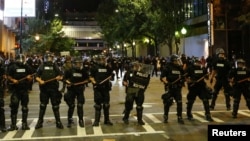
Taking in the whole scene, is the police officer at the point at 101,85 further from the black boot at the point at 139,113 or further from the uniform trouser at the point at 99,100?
the black boot at the point at 139,113

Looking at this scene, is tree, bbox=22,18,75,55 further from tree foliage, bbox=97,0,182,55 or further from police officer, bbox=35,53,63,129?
police officer, bbox=35,53,63,129

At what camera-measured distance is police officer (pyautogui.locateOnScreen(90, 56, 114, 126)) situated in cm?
1225

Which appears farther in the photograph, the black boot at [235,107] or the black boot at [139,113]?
the black boot at [235,107]

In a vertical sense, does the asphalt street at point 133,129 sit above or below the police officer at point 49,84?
below

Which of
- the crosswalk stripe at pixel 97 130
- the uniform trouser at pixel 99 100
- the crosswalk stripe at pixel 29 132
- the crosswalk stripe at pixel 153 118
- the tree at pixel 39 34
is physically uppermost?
the tree at pixel 39 34

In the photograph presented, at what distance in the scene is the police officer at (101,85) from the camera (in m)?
12.2

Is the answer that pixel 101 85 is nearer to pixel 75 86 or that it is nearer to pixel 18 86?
pixel 75 86

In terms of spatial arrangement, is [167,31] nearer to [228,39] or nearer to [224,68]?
[228,39]

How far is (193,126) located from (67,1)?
147229 mm

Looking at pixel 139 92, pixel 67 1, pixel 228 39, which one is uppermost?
pixel 67 1

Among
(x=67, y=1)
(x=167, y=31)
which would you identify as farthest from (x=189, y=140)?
(x=67, y=1)

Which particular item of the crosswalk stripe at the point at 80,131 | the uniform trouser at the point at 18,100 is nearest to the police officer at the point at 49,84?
the uniform trouser at the point at 18,100

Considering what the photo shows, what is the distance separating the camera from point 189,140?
10.0 metres

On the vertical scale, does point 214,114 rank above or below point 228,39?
below
